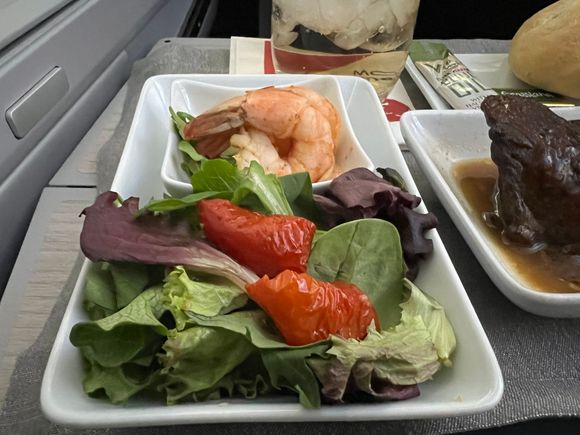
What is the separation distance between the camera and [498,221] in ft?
2.62

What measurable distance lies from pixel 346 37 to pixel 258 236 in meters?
0.59

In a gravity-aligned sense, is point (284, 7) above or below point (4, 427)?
above

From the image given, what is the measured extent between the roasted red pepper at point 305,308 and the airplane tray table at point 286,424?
10cm

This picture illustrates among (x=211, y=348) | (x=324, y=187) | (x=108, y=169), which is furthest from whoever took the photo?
(x=108, y=169)

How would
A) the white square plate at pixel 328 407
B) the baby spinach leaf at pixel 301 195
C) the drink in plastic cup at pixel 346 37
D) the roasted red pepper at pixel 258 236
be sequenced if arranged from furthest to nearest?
the drink in plastic cup at pixel 346 37 → the baby spinach leaf at pixel 301 195 → the roasted red pepper at pixel 258 236 → the white square plate at pixel 328 407

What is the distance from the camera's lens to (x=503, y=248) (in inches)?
29.7

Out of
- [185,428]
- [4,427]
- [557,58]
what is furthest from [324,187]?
[557,58]

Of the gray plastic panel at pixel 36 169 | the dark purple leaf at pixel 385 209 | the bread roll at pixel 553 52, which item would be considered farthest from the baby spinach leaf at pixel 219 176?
the bread roll at pixel 553 52

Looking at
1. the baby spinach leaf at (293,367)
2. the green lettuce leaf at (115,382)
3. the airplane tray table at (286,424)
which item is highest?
the baby spinach leaf at (293,367)

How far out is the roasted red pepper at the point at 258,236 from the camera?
1.84ft

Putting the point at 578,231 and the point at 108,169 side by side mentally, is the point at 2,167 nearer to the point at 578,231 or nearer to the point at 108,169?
the point at 108,169

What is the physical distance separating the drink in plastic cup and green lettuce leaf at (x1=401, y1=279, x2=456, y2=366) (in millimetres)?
579

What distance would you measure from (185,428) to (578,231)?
0.56 meters

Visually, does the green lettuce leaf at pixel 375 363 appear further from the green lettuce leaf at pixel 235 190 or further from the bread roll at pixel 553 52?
the bread roll at pixel 553 52
